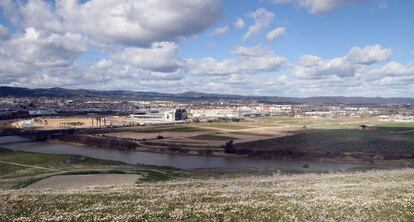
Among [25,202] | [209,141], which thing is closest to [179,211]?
[25,202]

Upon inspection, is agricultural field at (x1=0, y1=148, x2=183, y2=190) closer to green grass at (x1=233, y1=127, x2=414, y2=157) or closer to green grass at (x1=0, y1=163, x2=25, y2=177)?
green grass at (x1=0, y1=163, x2=25, y2=177)

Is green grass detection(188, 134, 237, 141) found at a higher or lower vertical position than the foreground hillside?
lower

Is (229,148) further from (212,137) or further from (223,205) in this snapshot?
(223,205)

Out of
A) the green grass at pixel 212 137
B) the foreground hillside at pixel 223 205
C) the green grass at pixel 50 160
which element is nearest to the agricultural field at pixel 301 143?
the green grass at pixel 212 137

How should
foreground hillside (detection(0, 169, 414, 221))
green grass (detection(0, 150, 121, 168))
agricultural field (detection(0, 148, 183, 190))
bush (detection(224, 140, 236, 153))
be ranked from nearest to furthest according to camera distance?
foreground hillside (detection(0, 169, 414, 221)), agricultural field (detection(0, 148, 183, 190)), green grass (detection(0, 150, 121, 168)), bush (detection(224, 140, 236, 153))

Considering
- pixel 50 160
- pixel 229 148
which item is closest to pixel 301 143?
pixel 229 148

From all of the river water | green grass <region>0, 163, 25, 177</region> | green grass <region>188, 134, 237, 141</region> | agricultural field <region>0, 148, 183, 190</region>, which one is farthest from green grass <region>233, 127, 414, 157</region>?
green grass <region>0, 163, 25, 177</region>

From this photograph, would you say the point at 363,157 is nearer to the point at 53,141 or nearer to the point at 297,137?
the point at 297,137

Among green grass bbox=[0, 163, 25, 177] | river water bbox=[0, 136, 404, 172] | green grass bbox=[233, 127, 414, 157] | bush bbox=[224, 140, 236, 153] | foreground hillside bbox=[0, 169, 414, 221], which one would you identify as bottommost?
river water bbox=[0, 136, 404, 172]

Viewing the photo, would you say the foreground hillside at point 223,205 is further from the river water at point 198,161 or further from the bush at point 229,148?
the bush at point 229,148

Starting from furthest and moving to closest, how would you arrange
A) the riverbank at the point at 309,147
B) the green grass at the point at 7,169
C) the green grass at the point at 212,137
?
1. the green grass at the point at 212,137
2. the riverbank at the point at 309,147
3. the green grass at the point at 7,169

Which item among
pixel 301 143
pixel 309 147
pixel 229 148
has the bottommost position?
pixel 229 148
